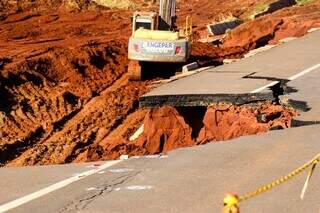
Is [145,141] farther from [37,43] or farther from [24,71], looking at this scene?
[37,43]

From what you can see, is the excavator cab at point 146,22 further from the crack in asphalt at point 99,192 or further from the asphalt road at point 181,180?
the crack in asphalt at point 99,192

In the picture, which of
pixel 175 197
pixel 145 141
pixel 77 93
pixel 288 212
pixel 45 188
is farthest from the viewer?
pixel 77 93

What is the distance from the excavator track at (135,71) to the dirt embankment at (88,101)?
0.83 ft

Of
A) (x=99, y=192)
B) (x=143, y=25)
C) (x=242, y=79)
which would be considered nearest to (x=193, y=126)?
(x=242, y=79)

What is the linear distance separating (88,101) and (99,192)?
11.6 m

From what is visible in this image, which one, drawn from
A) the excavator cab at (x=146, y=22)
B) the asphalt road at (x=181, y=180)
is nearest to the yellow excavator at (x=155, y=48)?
the excavator cab at (x=146, y=22)

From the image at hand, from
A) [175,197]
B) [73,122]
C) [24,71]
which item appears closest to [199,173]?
[175,197]

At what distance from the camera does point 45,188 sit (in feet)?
23.4

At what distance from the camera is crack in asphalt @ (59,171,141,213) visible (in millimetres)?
6430

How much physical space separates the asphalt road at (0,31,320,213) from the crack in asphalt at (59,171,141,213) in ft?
0.03

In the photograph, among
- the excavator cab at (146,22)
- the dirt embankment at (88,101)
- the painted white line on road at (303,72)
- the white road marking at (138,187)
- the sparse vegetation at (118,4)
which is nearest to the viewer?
the white road marking at (138,187)

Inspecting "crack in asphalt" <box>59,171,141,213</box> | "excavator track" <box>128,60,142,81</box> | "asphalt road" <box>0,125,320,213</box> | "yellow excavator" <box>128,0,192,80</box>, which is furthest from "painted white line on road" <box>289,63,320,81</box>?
"crack in asphalt" <box>59,171,141,213</box>

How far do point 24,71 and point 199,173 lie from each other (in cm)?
1341

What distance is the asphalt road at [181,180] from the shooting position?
6.43 m
